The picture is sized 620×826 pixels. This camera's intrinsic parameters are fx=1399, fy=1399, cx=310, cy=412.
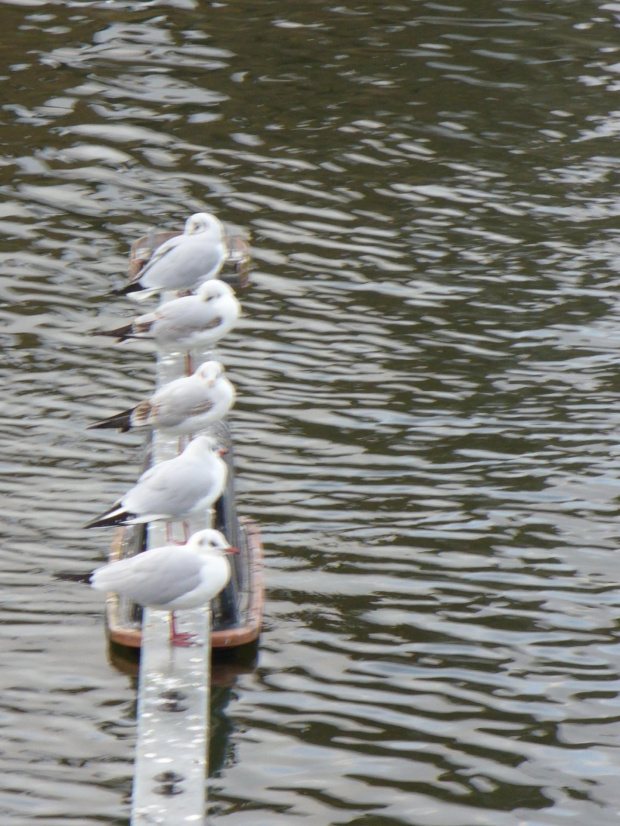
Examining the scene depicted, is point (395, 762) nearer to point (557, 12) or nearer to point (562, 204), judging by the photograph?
point (562, 204)

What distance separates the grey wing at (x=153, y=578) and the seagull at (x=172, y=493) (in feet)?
1.33

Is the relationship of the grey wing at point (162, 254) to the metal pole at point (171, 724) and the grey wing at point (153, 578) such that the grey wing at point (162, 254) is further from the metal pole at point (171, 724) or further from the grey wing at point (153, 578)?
the grey wing at point (153, 578)

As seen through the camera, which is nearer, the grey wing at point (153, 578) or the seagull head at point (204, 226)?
the grey wing at point (153, 578)

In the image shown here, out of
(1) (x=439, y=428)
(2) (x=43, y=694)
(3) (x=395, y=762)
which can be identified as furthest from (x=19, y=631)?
(1) (x=439, y=428)

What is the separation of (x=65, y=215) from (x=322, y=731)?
7.99 m

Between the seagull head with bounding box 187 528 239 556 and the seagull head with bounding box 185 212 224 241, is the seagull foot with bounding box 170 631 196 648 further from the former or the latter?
the seagull head with bounding box 185 212 224 241

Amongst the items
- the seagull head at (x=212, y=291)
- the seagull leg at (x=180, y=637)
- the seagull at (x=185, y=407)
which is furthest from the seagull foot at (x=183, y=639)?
the seagull head at (x=212, y=291)

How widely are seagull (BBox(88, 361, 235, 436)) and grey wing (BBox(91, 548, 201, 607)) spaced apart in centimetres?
139

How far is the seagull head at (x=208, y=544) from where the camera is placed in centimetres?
721

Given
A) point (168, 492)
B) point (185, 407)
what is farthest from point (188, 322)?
point (168, 492)

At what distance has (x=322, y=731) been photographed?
724cm

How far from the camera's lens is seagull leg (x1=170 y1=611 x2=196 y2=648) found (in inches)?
282

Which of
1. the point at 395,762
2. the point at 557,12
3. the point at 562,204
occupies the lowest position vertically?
the point at 395,762

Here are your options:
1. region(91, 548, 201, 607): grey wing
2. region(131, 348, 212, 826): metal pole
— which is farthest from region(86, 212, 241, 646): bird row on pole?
region(131, 348, 212, 826): metal pole
